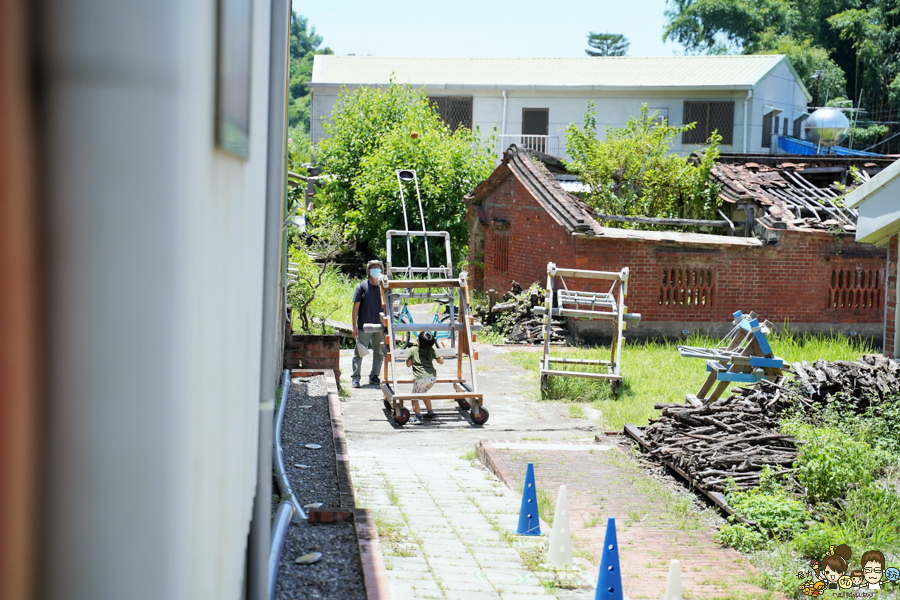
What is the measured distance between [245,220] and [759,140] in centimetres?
3203

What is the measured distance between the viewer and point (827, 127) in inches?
984

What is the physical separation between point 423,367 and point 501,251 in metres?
10.4

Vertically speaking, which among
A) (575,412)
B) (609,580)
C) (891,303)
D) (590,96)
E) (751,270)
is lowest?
(575,412)

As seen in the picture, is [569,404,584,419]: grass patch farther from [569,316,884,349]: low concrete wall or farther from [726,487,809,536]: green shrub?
[569,316,884,349]: low concrete wall

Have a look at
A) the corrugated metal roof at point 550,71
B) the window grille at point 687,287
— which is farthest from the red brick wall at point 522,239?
the corrugated metal roof at point 550,71

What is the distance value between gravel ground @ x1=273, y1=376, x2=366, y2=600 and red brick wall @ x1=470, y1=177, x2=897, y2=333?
9.06 m

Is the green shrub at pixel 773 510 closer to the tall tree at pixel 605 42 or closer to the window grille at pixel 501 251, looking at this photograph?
the window grille at pixel 501 251

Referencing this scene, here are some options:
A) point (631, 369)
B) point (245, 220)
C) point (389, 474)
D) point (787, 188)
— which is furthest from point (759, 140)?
point (245, 220)

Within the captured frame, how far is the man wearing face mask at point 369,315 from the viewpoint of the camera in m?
11.6

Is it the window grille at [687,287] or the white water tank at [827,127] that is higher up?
the white water tank at [827,127]

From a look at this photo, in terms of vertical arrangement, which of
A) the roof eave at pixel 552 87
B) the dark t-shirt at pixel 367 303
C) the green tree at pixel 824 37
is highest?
the green tree at pixel 824 37

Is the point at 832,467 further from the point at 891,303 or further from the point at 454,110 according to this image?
the point at 454,110

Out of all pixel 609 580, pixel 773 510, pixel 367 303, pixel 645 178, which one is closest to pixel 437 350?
pixel 367 303

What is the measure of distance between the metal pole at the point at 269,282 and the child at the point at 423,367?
7.18 meters
